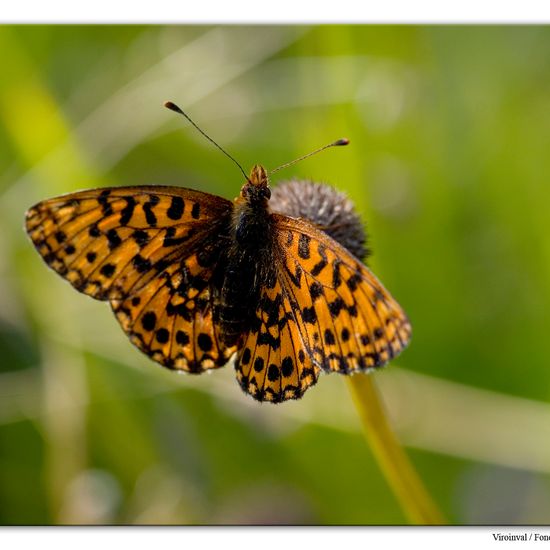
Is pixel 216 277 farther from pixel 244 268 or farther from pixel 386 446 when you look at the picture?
pixel 386 446

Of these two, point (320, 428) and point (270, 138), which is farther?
point (270, 138)

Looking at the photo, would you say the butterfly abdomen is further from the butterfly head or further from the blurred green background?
the blurred green background

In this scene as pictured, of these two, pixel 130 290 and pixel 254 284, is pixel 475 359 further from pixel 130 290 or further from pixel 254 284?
pixel 130 290

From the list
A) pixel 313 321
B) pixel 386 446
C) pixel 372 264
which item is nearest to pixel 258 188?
pixel 313 321

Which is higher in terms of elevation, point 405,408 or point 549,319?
point 549,319

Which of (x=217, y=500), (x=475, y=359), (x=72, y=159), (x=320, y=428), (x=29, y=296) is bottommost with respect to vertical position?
(x=217, y=500)

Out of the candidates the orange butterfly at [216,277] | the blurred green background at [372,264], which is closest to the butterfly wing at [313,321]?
the orange butterfly at [216,277]

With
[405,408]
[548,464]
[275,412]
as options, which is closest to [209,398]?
[275,412]

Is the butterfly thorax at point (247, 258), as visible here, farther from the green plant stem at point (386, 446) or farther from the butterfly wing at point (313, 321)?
the green plant stem at point (386, 446)
